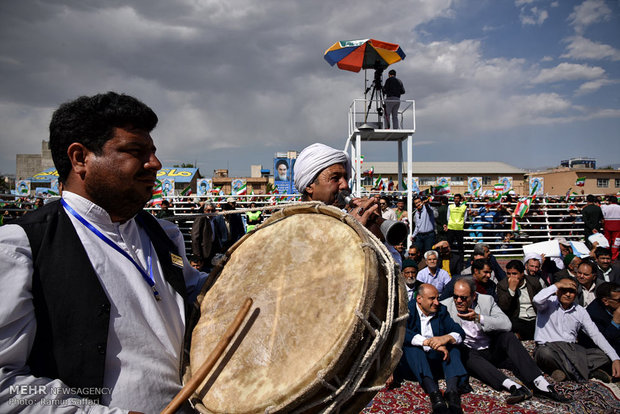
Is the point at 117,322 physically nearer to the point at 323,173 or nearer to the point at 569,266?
the point at 323,173

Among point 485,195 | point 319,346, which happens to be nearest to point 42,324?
point 319,346

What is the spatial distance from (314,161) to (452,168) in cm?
Answer: 5898

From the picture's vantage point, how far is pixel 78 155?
4.68 ft

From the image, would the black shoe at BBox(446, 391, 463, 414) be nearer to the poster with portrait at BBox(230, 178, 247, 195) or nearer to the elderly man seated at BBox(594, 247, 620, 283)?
the elderly man seated at BBox(594, 247, 620, 283)

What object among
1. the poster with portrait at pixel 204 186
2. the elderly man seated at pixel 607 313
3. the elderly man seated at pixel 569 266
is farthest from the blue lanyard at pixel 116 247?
the poster with portrait at pixel 204 186

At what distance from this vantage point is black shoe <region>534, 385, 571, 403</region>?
4.23m

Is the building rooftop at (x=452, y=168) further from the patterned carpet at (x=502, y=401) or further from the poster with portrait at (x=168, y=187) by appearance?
the patterned carpet at (x=502, y=401)

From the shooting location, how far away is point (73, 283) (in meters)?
1.24

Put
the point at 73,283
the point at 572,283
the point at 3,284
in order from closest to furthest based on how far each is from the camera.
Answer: the point at 3,284
the point at 73,283
the point at 572,283

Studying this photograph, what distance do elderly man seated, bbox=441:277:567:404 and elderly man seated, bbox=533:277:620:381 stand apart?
48 centimetres

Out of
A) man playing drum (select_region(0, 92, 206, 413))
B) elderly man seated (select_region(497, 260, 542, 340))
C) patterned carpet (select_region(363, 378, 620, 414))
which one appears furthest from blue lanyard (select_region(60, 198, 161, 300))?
elderly man seated (select_region(497, 260, 542, 340))

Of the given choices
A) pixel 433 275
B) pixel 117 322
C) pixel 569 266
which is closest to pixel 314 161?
pixel 117 322

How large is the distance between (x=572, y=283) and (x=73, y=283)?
18.9 ft

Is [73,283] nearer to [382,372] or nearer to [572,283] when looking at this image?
[382,372]
